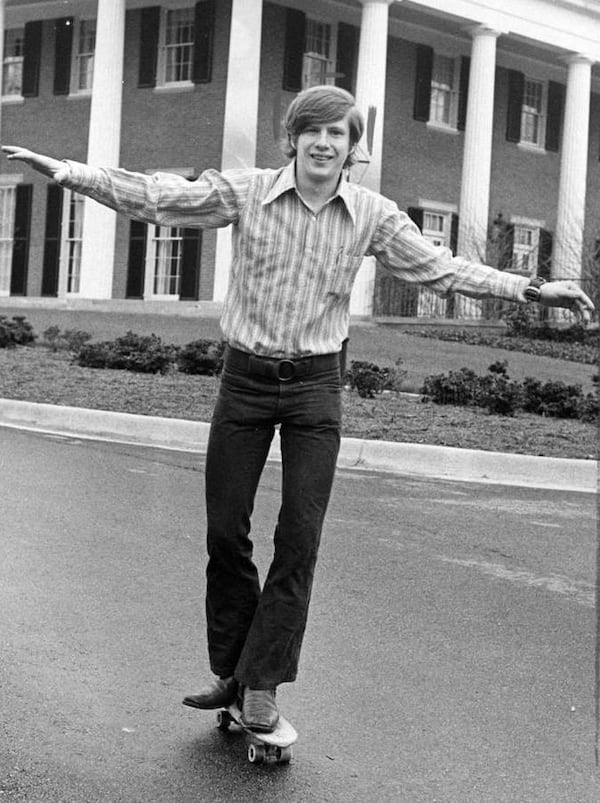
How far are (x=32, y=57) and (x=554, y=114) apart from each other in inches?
527

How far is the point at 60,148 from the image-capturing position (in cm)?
3369

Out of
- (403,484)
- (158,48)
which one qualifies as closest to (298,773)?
(403,484)

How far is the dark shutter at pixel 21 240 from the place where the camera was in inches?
1344

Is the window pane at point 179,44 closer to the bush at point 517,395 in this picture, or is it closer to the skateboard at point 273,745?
the bush at point 517,395

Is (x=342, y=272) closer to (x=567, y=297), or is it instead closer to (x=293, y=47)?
(x=567, y=297)

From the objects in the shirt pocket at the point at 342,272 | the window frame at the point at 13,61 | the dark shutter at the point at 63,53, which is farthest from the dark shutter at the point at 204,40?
the shirt pocket at the point at 342,272

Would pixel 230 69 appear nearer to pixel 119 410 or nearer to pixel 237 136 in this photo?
pixel 237 136

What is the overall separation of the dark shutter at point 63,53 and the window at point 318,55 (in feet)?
18.0

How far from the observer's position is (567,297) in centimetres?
458

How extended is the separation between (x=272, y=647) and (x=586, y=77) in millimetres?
33198

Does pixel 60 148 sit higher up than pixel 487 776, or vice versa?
pixel 60 148

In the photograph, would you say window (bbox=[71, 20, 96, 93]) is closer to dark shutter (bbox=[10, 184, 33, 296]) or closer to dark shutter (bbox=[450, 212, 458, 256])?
dark shutter (bbox=[10, 184, 33, 296])

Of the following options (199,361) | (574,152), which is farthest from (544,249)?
(199,361)

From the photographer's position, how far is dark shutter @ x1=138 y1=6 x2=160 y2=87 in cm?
3167
